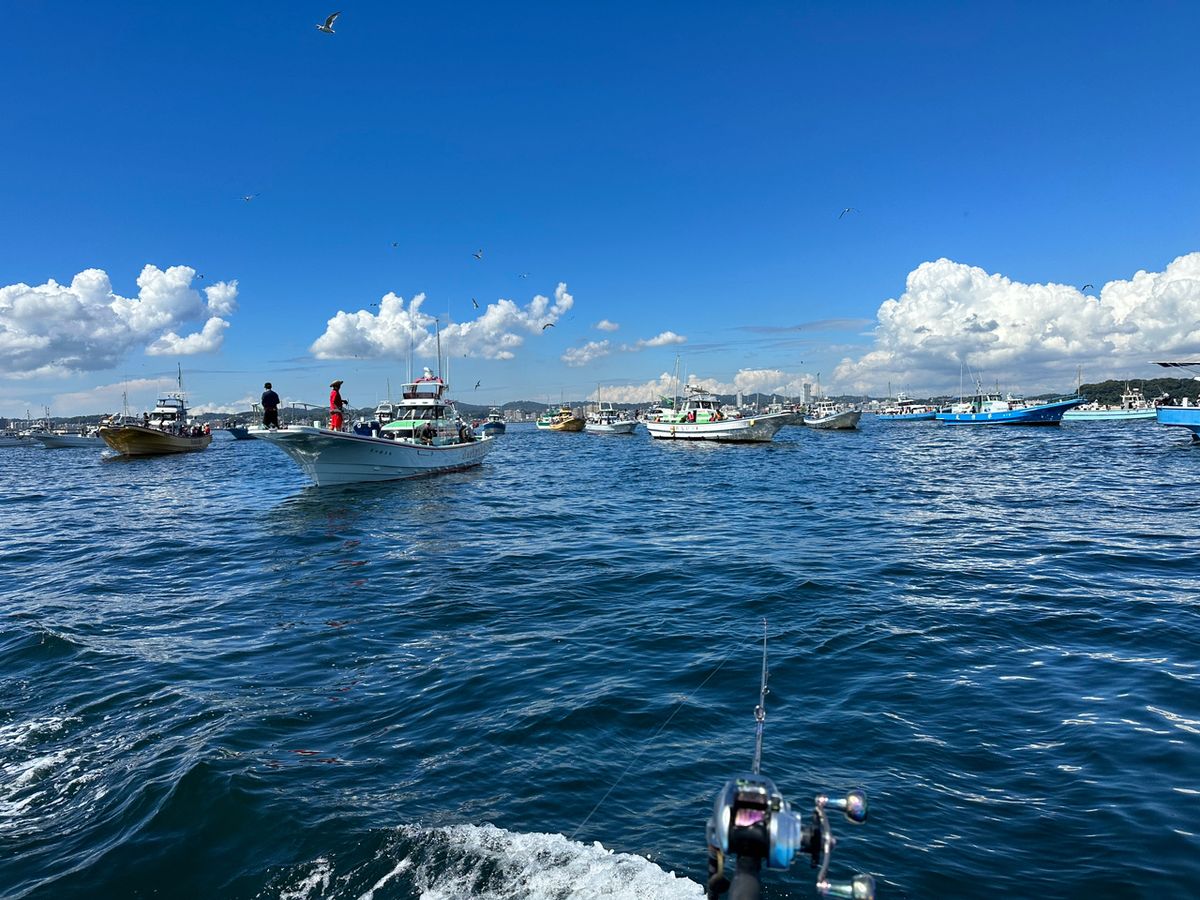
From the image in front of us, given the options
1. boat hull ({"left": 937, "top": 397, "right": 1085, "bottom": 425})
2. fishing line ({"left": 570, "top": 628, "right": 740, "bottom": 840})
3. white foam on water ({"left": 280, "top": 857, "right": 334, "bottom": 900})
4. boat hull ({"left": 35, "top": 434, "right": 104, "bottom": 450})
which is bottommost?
fishing line ({"left": 570, "top": 628, "right": 740, "bottom": 840})

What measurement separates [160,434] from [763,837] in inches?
2513

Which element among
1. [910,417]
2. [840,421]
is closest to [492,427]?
[840,421]

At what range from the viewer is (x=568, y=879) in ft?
13.3

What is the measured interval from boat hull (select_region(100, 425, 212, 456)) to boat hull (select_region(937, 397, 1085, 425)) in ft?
341

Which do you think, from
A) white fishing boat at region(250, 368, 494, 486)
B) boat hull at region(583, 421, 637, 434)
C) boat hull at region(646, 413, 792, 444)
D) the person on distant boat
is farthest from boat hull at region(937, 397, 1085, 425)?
the person on distant boat

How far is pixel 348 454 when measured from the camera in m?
27.6

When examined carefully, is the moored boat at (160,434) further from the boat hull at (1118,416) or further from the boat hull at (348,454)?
the boat hull at (1118,416)

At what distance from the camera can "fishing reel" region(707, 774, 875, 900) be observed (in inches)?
112

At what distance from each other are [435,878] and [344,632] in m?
5.87

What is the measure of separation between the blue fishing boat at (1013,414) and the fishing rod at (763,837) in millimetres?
101005

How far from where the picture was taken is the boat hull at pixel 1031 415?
3462 inches

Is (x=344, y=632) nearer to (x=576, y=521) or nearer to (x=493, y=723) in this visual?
(x=493, y=723)

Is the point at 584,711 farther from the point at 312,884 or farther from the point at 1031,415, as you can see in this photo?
the point at 1031,415

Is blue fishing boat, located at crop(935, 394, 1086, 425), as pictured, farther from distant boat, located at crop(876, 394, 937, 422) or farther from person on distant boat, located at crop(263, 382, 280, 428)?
person on distant boat, located at crop(263, 382, 280, 428)
